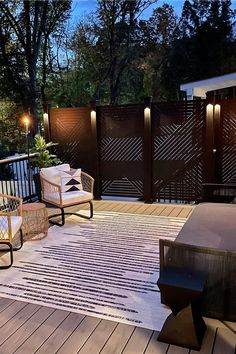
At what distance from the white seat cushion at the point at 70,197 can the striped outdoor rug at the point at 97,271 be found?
363 millimetres

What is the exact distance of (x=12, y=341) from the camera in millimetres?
2303

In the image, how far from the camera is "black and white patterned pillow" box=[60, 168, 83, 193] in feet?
16.9

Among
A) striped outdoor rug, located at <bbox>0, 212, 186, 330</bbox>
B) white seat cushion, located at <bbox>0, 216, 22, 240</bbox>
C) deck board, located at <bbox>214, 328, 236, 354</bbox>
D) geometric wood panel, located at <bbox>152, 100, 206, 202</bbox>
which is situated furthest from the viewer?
geometric wood panel, located at <bbox>152, 100, 206, 202</bbox>

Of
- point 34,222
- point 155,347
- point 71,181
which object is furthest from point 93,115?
point 155,347

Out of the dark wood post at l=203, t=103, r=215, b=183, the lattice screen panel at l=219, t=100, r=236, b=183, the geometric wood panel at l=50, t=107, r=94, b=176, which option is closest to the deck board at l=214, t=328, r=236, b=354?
the dark wood post at l=203, t=103, r=215, b=183

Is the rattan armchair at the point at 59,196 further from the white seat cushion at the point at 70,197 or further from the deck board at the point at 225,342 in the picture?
the deck board at the point at 225,342

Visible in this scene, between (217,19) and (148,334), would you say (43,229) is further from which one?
(217,19)

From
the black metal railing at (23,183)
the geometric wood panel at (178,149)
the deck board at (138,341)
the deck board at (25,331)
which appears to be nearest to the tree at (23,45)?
the black metal railing at (23,183)

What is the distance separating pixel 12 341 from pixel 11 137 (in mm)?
12365

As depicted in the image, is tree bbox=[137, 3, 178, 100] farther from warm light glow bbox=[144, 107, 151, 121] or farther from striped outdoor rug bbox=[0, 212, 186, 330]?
striped outdoor rug bbox=[0, 212, 186, 330]

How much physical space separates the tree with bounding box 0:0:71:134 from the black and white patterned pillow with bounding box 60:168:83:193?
24.8 ft

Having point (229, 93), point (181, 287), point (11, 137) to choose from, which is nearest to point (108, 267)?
point (181, 287)

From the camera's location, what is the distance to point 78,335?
234 cm

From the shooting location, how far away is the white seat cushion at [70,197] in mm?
4789
